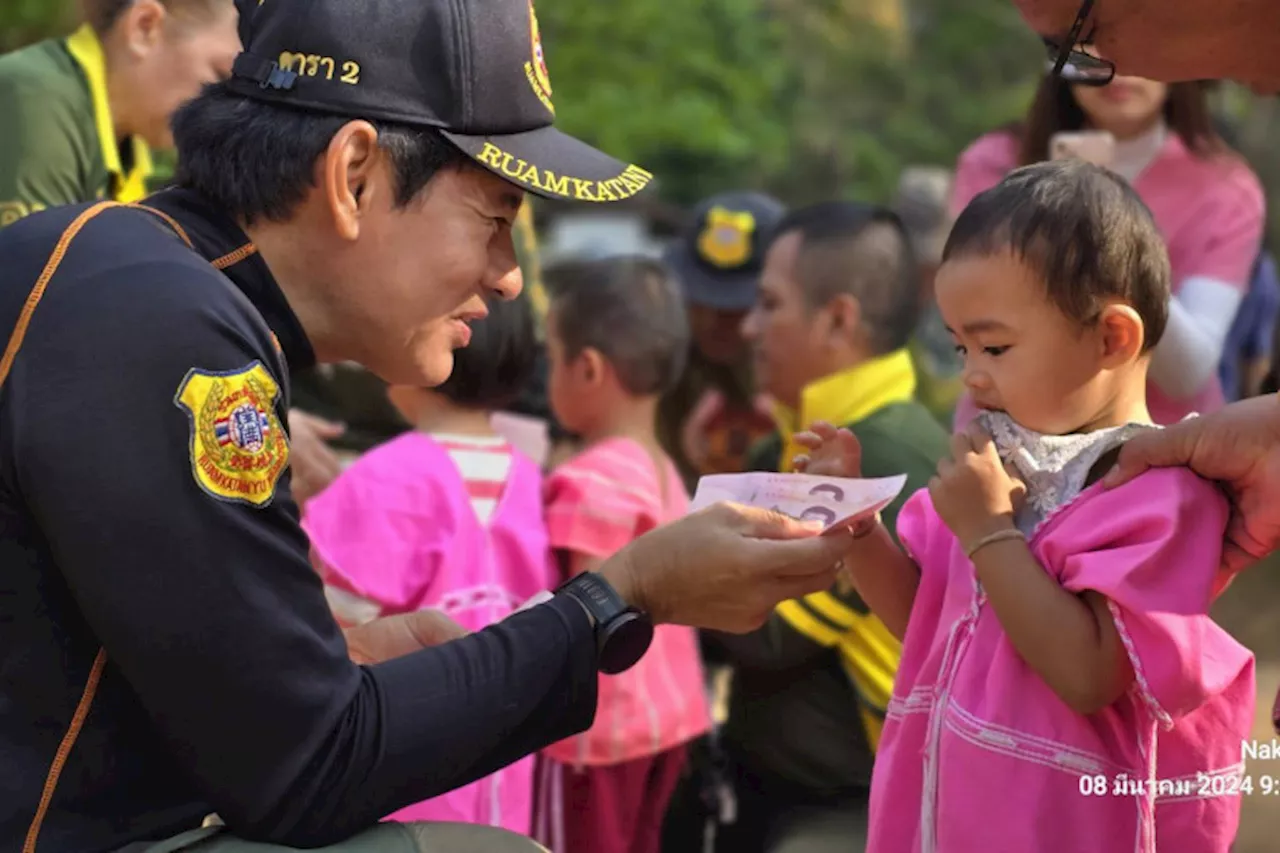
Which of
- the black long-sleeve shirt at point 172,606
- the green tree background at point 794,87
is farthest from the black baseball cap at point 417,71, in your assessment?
the green tree background at point 794,87

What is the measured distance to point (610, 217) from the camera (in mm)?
19344

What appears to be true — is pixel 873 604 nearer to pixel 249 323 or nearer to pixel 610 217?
pixel 249 323

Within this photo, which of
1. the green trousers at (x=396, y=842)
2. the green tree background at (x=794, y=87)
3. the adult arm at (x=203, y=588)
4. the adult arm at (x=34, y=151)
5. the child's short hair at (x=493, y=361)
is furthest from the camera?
the green tree background at (x=794, y=87)

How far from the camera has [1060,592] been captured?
234cm

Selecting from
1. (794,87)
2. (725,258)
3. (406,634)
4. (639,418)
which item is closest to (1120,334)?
(406,634)

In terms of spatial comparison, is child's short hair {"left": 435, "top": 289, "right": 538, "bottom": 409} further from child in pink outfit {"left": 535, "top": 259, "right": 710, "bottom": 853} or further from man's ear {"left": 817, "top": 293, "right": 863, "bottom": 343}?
man's ear {"left": 817, "top": 293, "right": 863, "bottom": 343}

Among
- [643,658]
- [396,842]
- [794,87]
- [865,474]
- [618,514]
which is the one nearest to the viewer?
[396,842]

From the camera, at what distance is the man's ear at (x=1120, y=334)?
8.14 ft

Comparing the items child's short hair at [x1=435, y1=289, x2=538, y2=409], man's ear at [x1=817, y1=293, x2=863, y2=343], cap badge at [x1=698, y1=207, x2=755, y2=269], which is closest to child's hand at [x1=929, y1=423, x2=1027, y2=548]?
child's short hair at [x1=435, y1=289, x2=538, y2=409]

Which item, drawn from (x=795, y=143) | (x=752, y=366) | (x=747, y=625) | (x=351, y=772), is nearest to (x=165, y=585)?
(x=351, y=772)

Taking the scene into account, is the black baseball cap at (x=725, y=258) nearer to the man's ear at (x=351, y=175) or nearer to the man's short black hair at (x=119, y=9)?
the man's short black hair at (x=119, y=9)

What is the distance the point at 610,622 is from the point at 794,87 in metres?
18.6

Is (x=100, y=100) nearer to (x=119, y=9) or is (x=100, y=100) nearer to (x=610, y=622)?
(x=119, y=9)

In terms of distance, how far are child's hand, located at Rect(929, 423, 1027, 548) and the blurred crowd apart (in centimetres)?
106
